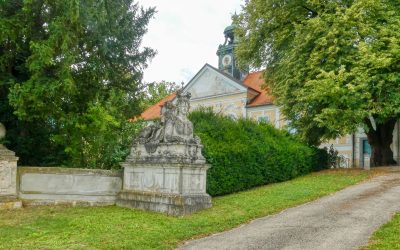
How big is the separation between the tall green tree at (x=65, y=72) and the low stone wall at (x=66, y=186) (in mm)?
1788

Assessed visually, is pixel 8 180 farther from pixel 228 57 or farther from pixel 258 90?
pixel 228 57

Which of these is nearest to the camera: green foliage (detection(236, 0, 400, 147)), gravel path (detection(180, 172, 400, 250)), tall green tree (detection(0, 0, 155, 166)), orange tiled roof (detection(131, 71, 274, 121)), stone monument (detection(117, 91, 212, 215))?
gravel path (detection(180, 172, 400, 250))

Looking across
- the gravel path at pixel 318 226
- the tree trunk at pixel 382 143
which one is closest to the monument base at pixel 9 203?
→ the gravel path at pixel 318 226

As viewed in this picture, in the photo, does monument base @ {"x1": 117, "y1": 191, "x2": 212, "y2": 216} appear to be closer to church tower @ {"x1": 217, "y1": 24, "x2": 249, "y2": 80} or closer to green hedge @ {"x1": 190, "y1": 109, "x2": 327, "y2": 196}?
green hedge @ {"x1": 190, "y1": 109, "x2": 327, "y2": 196}

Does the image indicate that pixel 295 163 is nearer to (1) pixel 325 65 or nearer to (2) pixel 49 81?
(1) pixel 325 65

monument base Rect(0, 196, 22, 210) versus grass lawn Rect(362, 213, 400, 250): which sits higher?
grass lawn Rect(362, 213, 400, 250)

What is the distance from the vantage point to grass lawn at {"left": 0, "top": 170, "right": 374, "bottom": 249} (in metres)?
7.93

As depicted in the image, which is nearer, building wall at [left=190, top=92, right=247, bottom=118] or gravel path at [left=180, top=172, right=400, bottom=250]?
gravel path at [left=180, top=172, right=400, bottom=250]

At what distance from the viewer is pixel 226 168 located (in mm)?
14625

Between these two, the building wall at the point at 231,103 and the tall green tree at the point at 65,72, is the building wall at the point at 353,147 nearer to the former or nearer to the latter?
the building wall at the point at 231,103

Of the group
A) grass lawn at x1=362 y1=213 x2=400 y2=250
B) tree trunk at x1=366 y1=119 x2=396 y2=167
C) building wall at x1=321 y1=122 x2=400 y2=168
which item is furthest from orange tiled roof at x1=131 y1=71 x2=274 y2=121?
grass lawn at x1=362 y1=213 x2=400 y2=250

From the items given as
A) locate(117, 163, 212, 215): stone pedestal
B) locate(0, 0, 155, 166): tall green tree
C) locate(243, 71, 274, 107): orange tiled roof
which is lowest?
locate(117, 163, 212, 215): stone pedestal

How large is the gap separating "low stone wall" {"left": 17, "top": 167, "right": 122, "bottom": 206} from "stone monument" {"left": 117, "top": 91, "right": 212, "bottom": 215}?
611 mm

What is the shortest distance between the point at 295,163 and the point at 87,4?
37.1ft
